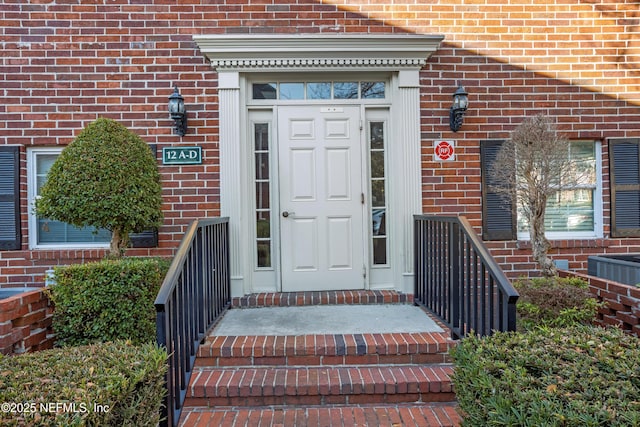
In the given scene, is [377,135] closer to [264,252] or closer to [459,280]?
[264,252]

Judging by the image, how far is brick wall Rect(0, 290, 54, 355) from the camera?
2512 mm

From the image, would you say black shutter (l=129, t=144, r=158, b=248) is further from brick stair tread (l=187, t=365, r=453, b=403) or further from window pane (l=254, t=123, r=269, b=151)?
brick stair tread (l=187, t=365, r=453, b=403)

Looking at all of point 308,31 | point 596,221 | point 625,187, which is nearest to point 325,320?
point 308,31

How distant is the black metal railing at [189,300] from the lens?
2.13 m

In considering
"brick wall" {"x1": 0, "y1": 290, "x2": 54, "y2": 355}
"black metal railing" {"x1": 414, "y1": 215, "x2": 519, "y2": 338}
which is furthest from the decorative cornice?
"brick wall" {"x1": 0, "y1": 290, "x2": 54, "y2": 355}

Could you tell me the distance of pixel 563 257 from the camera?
4.31m

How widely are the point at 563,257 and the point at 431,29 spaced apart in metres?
2.86

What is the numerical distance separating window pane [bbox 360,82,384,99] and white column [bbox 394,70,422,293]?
24 centimetres

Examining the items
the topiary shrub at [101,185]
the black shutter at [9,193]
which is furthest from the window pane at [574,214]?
the black shutter at [9,193]

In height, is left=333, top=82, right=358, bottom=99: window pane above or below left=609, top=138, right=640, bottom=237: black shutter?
above

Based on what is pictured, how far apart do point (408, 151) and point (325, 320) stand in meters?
1.96

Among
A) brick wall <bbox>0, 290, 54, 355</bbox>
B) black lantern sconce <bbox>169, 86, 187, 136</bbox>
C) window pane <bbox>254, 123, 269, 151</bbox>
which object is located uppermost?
black lantern sconce <bbox>169, 86, 187, 136</bbox>

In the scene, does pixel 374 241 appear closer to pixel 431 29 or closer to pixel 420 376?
pixel 420 376

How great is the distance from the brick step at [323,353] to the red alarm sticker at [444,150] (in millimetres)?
2060
